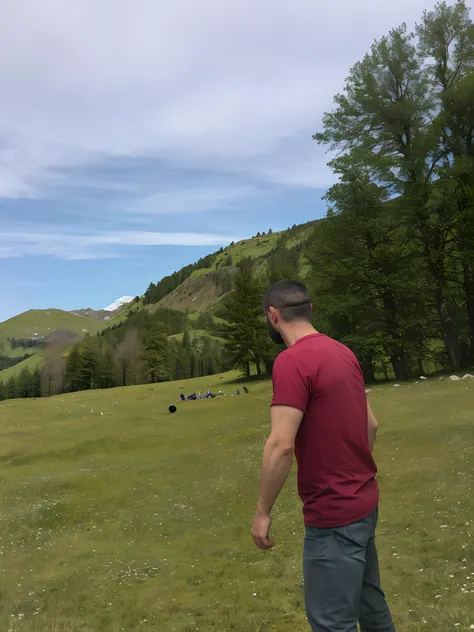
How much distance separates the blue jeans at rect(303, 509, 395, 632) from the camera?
4.06m

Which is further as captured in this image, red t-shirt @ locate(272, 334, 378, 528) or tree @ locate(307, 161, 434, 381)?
tree @ locate(307, 161, 434, 381)

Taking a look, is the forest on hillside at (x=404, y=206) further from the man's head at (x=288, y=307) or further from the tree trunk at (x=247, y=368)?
the man's head at (x=288, y=307)

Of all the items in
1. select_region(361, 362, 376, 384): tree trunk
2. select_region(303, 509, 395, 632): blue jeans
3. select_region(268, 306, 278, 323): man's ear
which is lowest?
select_region(361, 362, 376, 384): tree trunk

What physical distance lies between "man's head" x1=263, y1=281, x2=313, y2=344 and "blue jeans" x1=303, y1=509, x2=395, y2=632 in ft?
6.51

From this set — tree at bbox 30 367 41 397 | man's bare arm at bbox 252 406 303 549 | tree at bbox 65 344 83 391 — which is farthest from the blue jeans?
tree at bbox 30 367 41 397

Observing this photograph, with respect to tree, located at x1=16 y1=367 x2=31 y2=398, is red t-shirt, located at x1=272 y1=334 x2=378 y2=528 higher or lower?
higher

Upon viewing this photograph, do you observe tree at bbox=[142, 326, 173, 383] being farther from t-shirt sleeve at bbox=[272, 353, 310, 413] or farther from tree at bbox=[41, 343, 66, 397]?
t-shirt sleeve at bbox=[272, 353, 310, 413]

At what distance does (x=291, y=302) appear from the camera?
16.0 feet

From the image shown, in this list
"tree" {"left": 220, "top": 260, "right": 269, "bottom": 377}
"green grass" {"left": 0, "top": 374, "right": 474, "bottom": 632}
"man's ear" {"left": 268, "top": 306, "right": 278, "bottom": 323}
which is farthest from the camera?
"tree" {"left": 220, "top": 260, "right": 269, "bottom": 377}

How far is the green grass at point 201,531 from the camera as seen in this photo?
382 inches

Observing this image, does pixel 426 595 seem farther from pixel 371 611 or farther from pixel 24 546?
pixel 24 546

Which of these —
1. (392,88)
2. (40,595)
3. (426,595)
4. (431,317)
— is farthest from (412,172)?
(40,595)

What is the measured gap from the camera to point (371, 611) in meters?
4.78

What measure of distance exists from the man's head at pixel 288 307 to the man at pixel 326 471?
23cm
